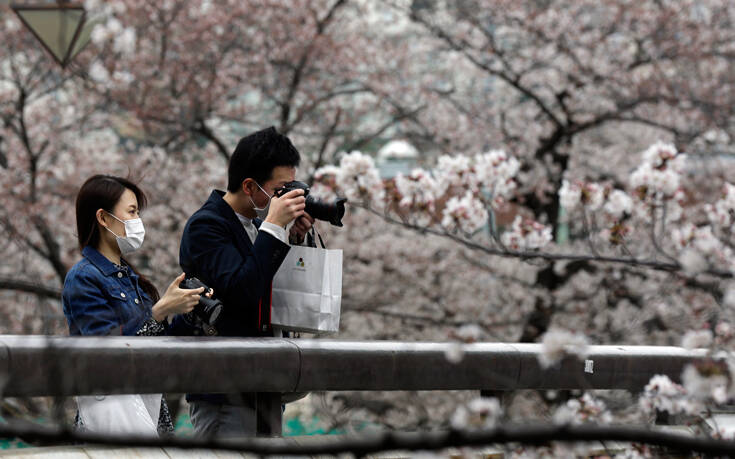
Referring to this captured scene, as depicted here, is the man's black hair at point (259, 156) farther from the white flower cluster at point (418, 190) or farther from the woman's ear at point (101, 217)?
the white flower cluster at point (418, 190)

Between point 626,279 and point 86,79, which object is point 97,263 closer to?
point 86,79

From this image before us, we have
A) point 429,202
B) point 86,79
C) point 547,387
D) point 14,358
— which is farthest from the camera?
point 86,79

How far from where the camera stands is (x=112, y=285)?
3072mm

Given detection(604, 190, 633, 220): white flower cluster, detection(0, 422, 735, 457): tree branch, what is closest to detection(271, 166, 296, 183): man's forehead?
detection(0, 422, 735, 457): tree branch

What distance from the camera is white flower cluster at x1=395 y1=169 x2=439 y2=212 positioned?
261 inches

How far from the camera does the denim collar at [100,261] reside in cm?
310

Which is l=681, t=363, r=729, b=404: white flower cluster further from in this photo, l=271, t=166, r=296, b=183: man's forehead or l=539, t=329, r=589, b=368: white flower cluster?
l=271, t=166, r=296, b=183: man's forehead

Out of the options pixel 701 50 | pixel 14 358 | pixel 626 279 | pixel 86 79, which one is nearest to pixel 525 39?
pixel 701 50

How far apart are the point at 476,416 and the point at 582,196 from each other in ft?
13.7

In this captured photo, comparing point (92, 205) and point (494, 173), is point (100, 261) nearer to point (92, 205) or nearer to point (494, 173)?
point (92, 205)

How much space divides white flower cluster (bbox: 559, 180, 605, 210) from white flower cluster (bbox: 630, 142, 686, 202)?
2.03 feet

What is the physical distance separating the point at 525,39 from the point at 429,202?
20.2ft

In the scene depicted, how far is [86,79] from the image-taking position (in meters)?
9.97

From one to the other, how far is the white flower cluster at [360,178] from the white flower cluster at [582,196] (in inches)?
54.2
